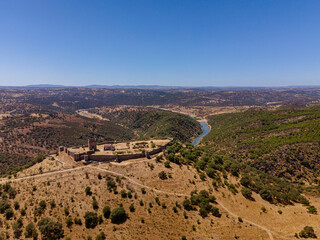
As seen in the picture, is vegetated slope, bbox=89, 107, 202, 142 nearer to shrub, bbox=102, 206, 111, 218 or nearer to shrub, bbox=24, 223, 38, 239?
shrub, bbox=102, 206, 111, 218

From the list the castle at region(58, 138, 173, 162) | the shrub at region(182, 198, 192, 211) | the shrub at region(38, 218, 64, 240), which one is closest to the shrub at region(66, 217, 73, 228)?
the shrub at region(38, 218, 64, 240)

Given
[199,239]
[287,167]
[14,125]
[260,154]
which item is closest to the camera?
[199,239]

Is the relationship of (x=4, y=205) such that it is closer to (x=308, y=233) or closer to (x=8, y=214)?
(x=8, y=214)

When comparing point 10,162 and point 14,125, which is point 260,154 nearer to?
point 10,162

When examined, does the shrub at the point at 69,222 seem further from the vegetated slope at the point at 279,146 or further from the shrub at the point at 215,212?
the vegetated slope at the point at 279,146

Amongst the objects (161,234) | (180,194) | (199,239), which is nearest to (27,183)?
(161,234)
